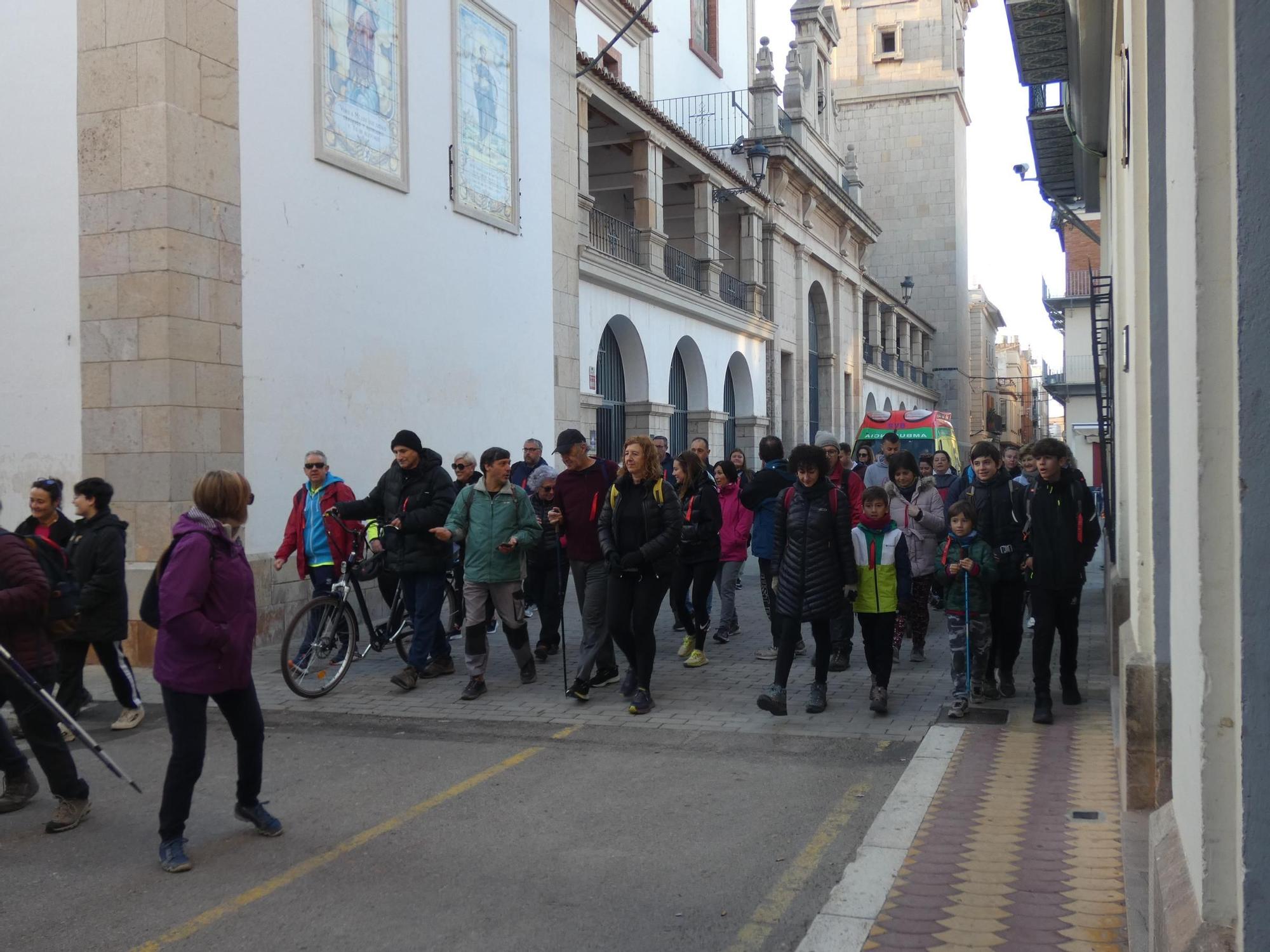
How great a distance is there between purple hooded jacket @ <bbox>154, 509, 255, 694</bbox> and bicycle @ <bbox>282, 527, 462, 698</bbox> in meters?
3.43

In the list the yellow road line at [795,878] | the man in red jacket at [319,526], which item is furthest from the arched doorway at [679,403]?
the yellow road line at [795,878]

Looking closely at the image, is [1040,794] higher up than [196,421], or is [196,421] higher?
[196,421]

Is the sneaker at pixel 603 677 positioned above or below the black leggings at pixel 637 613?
below

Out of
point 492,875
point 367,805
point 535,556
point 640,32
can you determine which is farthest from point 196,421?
point 640,32

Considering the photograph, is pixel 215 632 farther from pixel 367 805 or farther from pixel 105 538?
pixel 105 538

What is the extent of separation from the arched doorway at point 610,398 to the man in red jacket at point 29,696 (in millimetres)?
14550

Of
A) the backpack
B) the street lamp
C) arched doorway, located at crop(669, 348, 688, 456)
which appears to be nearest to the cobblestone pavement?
the backpack

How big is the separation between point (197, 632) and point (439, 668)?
4.80 m

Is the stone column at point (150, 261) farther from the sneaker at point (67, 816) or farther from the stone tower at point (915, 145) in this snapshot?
the stone tower at point (915, 145)

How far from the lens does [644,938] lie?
14.2ft

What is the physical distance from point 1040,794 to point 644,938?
2.53 meters

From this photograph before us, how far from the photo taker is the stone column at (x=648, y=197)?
21.6 m

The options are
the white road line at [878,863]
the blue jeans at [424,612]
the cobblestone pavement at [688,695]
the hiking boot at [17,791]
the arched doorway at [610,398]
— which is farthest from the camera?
the arched doorway at [610,398]

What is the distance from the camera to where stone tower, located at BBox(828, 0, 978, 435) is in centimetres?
5641
